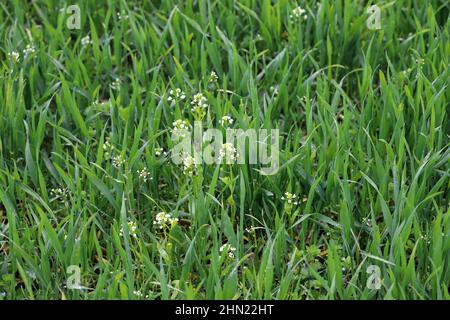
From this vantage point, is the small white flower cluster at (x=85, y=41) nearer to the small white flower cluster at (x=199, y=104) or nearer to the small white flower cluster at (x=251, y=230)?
the small white flower cluster at (x=199, y=104)

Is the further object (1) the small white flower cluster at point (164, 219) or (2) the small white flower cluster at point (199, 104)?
(2) the small white flower cluster at point (199, 104)

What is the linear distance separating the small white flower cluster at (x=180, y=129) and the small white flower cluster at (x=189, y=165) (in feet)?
0.47

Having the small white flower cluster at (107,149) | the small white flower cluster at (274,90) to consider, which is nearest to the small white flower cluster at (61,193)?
the small white flower cluster at (107,149)

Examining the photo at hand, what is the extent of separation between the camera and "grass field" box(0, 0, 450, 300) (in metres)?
3.12

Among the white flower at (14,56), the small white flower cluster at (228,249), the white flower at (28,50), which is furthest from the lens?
the white flower at (28,50)

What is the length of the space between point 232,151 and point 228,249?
399mm

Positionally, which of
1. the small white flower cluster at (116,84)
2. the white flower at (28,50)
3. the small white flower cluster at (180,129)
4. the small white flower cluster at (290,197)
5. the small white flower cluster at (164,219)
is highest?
the white flower at (28,50)

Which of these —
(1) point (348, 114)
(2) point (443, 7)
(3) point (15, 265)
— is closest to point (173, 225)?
(3) point (15, 265)

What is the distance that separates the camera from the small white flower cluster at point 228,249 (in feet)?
10.1

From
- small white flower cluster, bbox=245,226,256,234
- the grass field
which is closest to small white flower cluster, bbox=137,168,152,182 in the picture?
the grass field

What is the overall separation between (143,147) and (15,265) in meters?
0.64

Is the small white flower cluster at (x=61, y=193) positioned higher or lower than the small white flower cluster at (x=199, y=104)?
lower

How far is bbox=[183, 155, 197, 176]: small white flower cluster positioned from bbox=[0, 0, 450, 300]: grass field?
0.6 inches

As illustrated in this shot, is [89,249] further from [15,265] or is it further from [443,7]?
[443,7]
